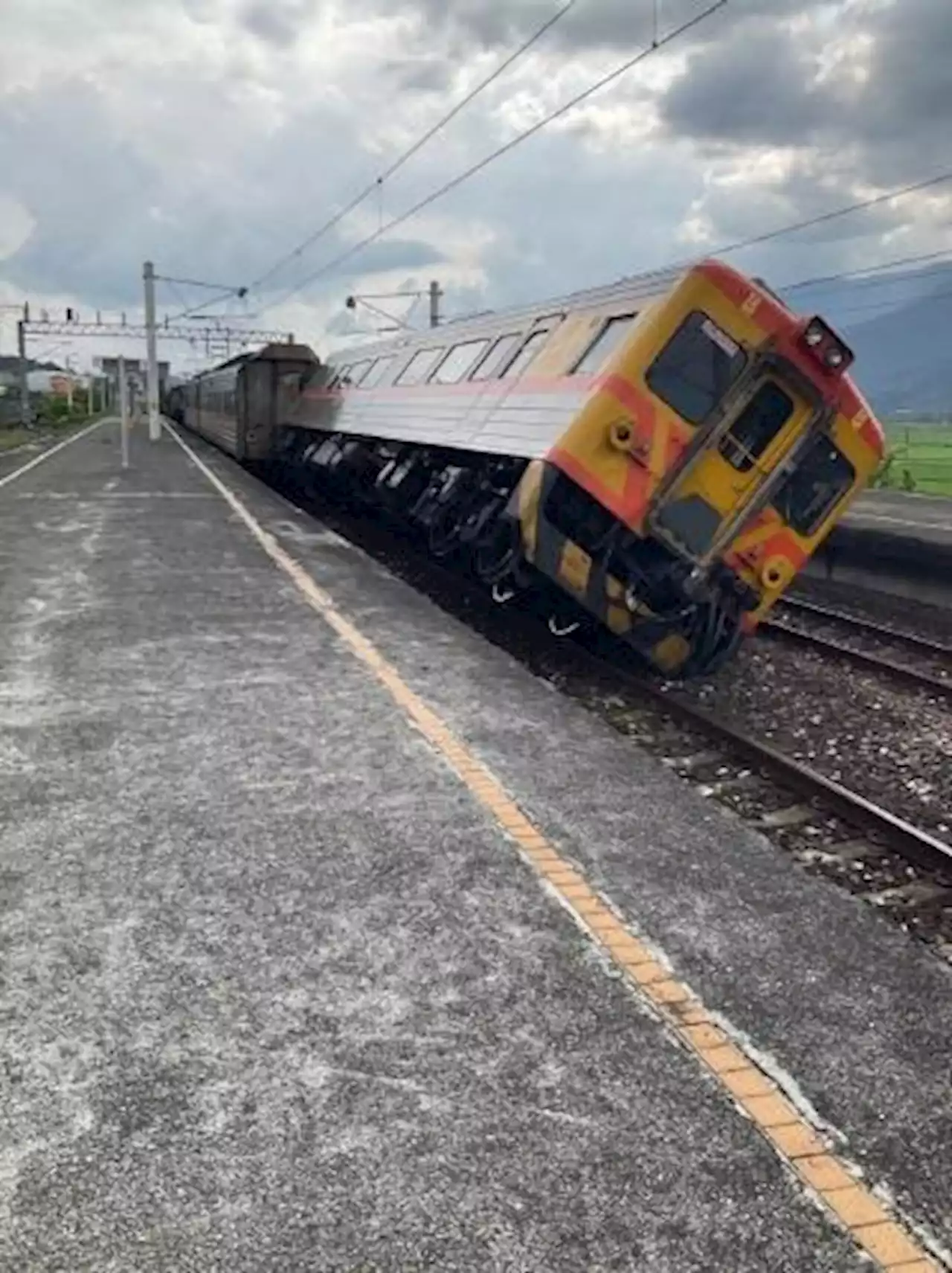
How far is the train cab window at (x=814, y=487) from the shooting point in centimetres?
978

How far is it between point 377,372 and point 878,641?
9.42m

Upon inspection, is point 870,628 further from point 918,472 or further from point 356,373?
point 918,472

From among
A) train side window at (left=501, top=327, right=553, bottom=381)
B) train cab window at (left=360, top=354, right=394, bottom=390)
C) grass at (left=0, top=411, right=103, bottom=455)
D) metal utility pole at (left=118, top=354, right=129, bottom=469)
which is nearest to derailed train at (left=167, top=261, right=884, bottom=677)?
train side window at (left=501, top=327, right=553, bottom=381)

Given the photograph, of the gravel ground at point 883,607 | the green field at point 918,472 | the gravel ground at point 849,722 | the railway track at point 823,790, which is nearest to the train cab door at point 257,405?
the green field at point 918,472

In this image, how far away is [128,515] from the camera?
19.4m

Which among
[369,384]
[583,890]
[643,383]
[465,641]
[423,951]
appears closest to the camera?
[423,951]

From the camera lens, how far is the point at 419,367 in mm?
16625

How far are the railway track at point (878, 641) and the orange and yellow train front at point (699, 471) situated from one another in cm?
155

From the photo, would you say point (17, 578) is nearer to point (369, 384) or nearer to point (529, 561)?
point (529, 561)

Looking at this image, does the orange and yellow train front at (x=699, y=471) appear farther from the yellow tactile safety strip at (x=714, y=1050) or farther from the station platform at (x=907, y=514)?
the station platform at (x=907, y=514)

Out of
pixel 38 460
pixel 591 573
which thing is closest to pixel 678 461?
pixel 591 573

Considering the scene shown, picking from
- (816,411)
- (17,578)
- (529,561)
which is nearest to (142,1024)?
(529,561)

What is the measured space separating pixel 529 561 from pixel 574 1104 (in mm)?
6243

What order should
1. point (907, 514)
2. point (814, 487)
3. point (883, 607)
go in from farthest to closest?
1. point (907, 514)
2. point (883, 607)
3. point (814, 487)
